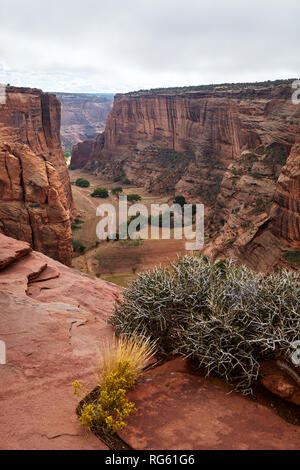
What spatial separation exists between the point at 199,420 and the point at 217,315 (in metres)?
1.69

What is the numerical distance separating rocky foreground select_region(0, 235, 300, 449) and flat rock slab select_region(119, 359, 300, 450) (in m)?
0.01

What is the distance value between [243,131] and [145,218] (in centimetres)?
1893

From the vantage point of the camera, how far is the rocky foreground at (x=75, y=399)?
4.28 metres

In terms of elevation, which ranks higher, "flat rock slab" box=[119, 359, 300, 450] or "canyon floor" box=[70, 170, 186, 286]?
"flat rock slab" box=[119, 359, 300, 450]

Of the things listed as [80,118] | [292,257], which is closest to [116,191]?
[292,257]

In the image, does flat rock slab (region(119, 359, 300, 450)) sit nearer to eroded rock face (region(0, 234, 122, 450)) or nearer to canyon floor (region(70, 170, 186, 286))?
eroded rock face (region(0, 234, 122, 450))

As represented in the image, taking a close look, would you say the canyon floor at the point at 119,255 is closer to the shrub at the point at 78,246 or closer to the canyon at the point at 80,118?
the shrub at the point at 78,246

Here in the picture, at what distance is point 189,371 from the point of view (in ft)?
19.9

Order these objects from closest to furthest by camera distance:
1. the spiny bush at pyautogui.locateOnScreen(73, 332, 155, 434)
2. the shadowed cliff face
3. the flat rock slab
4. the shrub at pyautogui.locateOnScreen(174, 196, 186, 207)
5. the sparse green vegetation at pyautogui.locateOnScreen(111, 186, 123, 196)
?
1. the flat rock slab
2. the spiny bush at pyautogui.locateOnScreen(73, 332, 155, 434)
3. the shadowed cliff face
4. the shrub at pyautogui.locateOnScreen(174, 196, 186, 207)
5. the sparse green vegetation at pyautogui.locateOnScreen(111, 186, 123, 196)

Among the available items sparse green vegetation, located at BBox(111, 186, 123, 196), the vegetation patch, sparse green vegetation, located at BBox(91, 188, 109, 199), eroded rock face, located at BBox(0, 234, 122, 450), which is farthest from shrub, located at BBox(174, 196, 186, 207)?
eroded rock face, located at BBox(0, 234, 122, 450)

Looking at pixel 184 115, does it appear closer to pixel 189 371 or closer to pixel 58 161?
pixel 58 161

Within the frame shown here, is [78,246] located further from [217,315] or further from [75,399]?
[217,315]

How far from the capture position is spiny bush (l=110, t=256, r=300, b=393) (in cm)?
538

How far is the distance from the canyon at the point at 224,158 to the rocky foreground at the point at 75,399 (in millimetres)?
17993
